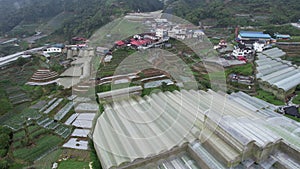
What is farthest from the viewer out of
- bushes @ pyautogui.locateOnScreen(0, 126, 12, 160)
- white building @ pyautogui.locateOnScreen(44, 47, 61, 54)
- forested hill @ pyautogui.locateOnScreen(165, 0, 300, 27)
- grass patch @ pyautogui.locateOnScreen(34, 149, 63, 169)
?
forested hill @ pyautogui.locateOnScreen(165, 0, 300, 27)

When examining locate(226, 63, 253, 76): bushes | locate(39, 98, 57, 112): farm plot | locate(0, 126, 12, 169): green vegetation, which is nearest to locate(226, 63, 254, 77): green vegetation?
locate(226, 63, 253, 76): bushes

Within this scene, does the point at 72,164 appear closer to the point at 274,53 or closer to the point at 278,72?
the point at 278,72

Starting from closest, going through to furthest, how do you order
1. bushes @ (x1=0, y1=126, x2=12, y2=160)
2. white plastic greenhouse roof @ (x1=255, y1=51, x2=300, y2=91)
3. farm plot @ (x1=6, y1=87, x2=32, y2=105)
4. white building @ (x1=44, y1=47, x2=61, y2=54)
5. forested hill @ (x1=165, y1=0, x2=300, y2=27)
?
bushes @ (x1=0, y1=126, x2=12, y2=160)
white plastic greenhouse roof @ (x1=255, y1=51, x2=300, y2=91)
farm plot @ (x1=6, y1=87, x2=32, y2=105)
white building @ (x1=44, y1=47, x2=61, y2=54)
forested hill @ (x1=165, y1=0, x2=300, y2=27)

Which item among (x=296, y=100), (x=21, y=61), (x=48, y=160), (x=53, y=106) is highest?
(x=21, y=61)

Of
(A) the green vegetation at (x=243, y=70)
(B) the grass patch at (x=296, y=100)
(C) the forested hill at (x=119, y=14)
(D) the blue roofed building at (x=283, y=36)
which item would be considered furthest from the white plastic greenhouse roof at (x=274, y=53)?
(C) the forested hill at (x=119, y=14)

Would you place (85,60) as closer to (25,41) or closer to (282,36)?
(25,41)

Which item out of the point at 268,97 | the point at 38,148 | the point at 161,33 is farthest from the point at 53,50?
the point at 268,97

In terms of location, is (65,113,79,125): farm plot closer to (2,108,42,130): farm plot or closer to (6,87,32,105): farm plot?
(2,108,42,130): farm plot

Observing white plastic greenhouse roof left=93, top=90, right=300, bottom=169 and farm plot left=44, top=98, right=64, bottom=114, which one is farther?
farm plot left=44, top=98, right=64, bottom=114
